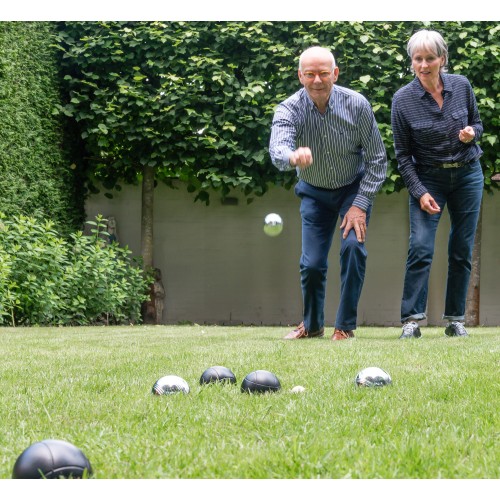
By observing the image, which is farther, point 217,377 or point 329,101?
point 329,101

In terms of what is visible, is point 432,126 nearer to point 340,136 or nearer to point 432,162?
point 432,162

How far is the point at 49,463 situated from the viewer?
147 centimetres

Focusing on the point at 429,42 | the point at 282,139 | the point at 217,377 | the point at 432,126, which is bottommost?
the point at 217,377

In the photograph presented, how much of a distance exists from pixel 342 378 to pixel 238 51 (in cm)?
669

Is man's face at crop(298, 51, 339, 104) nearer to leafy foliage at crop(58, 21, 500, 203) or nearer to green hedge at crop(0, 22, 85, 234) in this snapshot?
leafy foliage at crop(58, 21, 500, 203)

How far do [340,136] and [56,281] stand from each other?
12.6 ft

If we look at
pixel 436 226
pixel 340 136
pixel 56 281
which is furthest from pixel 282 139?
pixel 56 281

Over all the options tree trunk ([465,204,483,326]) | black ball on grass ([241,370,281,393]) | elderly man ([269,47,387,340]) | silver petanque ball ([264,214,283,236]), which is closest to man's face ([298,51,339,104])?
elderly man ([269,47,387,340])

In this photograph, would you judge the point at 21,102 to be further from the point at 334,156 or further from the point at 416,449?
the point at 416,449

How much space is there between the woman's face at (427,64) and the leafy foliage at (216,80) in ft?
12.3

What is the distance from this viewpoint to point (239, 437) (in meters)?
1.88

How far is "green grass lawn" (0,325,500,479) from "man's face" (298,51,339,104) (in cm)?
174

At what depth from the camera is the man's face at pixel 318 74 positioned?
4.46m

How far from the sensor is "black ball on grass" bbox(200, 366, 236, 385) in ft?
8.95
